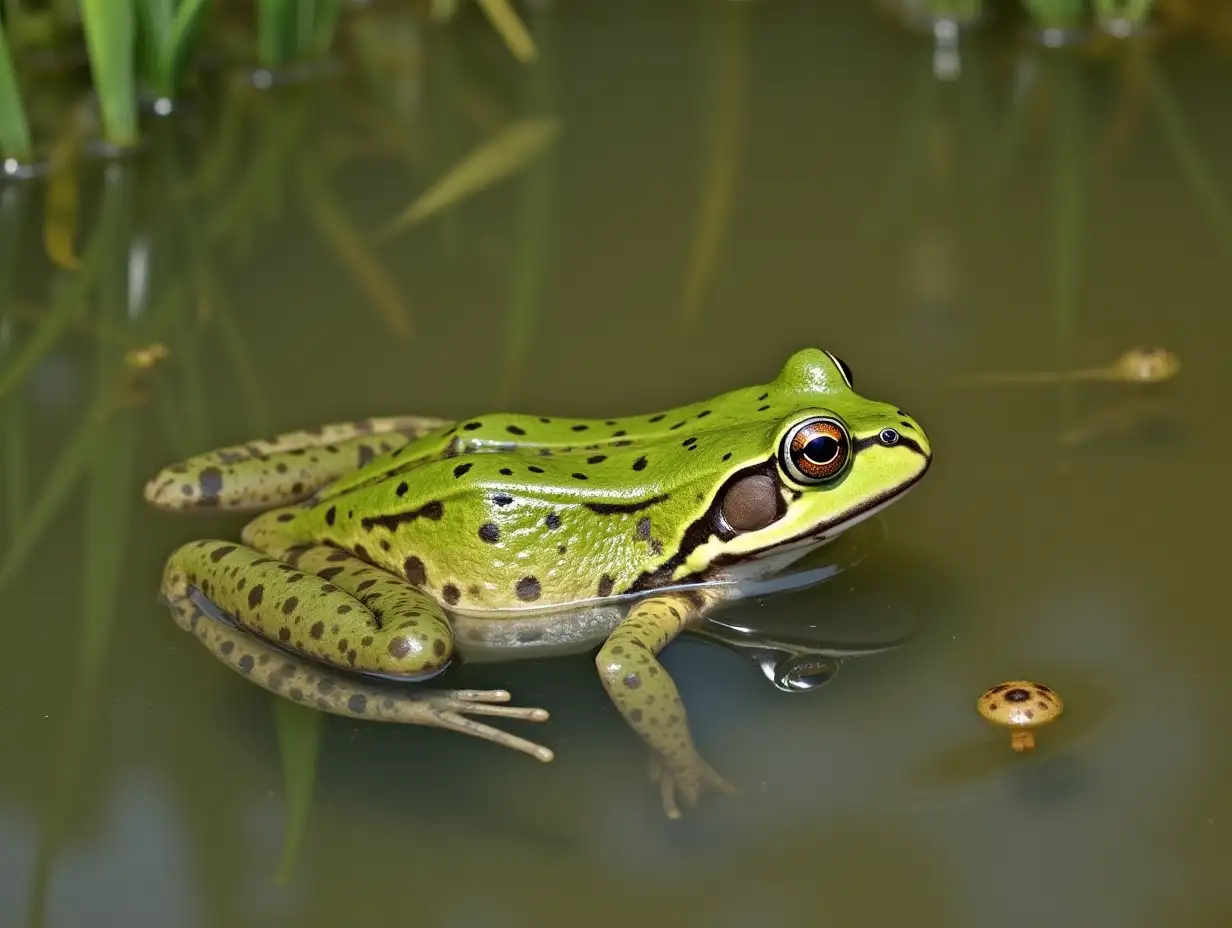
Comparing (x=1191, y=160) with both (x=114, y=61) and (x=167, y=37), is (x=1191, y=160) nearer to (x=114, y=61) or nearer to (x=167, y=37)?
Result: (x=167, y=37)

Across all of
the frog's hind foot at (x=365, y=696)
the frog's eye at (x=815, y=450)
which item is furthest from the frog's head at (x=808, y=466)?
the frog's hind foot at (x=365, y=696)

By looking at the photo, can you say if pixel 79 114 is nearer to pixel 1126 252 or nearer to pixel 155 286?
pixel 155 286

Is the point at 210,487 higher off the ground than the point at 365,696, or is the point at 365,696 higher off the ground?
the point at 210,487

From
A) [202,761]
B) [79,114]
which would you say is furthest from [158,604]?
[79,114]

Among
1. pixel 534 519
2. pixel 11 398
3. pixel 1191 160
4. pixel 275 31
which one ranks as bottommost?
pixel 11 398

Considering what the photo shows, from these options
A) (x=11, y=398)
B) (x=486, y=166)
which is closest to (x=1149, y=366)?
(x=486, y=166)
